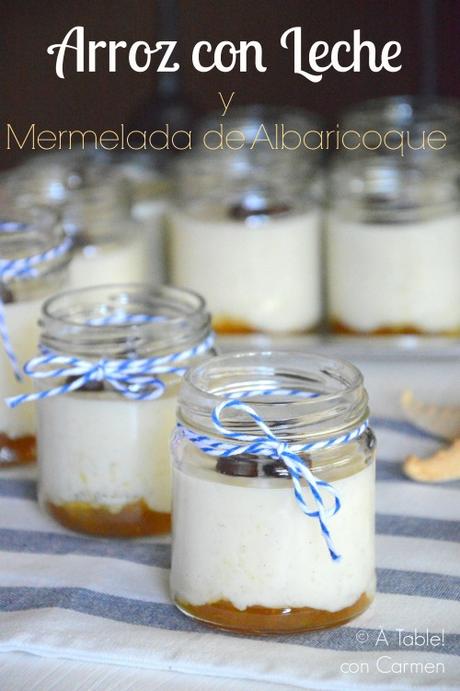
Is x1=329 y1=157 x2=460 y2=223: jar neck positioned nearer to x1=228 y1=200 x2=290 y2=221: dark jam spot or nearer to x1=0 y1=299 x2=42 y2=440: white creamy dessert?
x1=228 y1=200 x2=290 y2=221: dark jam spot

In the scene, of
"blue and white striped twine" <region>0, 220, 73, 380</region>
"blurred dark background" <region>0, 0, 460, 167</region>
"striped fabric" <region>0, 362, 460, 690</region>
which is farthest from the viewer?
"blurred dark background" <region>0, 0, 460, 167</region>

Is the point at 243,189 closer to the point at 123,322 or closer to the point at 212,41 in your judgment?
the point at 123,322

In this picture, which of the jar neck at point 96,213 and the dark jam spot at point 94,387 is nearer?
the dark jam spot at point 94,387

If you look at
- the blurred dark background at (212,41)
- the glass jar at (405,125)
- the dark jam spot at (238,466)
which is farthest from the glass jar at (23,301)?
the blurred dark background at (212,41)

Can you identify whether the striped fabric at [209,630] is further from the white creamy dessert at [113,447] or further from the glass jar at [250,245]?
the glass jar at [250,245]

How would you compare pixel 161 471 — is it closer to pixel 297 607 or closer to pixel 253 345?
pixel 297 607

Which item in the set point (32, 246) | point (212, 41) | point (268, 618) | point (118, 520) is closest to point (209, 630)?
point (268, 618)

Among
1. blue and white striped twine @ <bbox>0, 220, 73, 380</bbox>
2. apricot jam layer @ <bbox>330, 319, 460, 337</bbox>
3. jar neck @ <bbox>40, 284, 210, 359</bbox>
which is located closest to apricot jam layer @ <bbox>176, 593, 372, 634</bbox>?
jar neck @ <bbox>40, 284, 210, 359</bbox>
